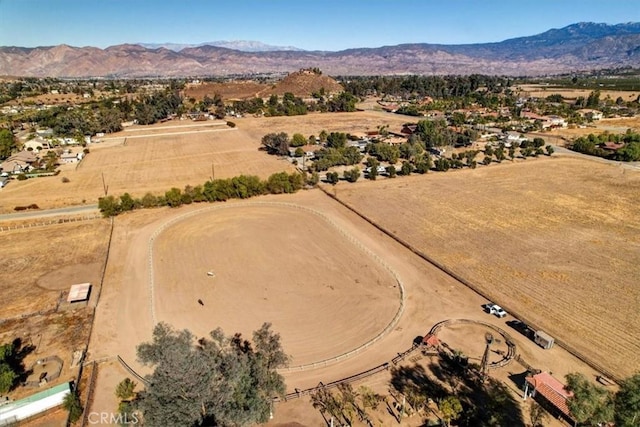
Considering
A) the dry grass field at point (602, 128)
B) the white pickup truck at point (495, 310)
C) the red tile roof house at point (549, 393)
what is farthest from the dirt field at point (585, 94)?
the red tile roof house at point (549, 393)

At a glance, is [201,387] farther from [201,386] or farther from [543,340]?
[543,340]

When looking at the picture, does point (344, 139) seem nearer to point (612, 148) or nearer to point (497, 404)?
point (612, 148)

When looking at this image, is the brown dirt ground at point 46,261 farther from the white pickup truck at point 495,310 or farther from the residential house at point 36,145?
the residential house at point 36,145

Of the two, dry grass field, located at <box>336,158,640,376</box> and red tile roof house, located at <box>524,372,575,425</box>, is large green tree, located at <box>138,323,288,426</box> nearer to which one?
red tile roof house, located at <box>524,372,575,425</box>

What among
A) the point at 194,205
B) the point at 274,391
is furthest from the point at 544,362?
the point at 194,205

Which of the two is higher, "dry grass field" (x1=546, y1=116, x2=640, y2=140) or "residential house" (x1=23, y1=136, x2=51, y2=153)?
"residential house" (x1=23, y1=136, x2=51, y2=153)

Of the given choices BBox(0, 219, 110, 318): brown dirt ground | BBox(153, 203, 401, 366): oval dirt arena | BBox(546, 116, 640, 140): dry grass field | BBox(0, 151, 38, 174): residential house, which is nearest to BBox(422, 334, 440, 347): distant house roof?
BBox(153, 203, 401, 366): oval dirt arena

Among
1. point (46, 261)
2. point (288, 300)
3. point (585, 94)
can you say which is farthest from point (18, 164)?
point (585, 94)
